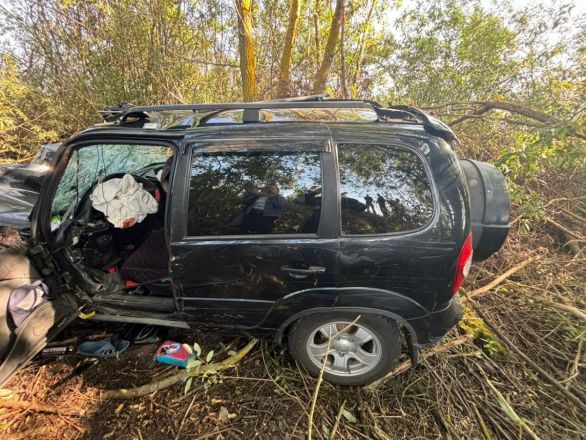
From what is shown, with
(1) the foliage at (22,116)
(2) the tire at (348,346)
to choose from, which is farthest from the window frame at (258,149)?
(1) the foliage at (22,116)

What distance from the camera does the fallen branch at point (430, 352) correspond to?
2088mm

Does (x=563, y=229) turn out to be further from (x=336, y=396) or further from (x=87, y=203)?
(x=87, y=203)

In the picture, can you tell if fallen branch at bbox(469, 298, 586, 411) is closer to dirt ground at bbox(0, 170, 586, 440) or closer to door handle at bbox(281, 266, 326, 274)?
dirt ground at bbox(0, 170, 586, 440)

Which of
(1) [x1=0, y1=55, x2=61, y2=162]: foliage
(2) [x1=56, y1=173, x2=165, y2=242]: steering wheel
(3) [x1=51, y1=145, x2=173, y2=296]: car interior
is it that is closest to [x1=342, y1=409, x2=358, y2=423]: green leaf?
(3) [x1=51, y1=145, x2=173, y2=296]: car interior

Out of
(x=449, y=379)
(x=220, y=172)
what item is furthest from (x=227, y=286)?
(x=449, y=379)

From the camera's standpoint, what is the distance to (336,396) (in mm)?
2018

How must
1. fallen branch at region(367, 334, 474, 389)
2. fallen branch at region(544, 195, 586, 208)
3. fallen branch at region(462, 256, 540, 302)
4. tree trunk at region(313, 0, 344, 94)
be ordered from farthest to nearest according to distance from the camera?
tree trunk at region(313, 0, 344, 94), fallen branch at region(544, 195, 586, 208), fallen branch at region(462, 256, 540, 302), fallen branch at region(367, 334, 474, 389)

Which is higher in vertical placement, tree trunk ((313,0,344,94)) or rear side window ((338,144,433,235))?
tree trunk ((313,0,344,94))

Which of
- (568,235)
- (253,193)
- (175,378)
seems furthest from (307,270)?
(568,235)

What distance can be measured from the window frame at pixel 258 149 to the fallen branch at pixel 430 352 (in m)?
1.24

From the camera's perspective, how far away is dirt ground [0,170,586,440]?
5.97 ft

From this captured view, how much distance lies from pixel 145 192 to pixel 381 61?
697cm

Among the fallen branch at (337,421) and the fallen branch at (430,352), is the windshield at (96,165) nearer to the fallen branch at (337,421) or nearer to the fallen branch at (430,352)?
the fallen branch at (337,421)

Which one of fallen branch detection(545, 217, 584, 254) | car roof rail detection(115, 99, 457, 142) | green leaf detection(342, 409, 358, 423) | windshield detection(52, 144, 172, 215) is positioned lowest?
green leaf detection(342, 409, 358, 423)
